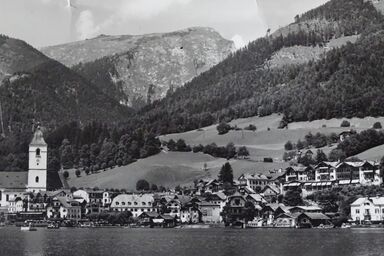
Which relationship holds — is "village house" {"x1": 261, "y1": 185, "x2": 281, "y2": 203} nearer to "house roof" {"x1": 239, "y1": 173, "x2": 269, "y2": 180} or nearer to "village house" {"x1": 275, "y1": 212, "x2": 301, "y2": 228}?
"house roof" {"x1": 239, "y1": 173, "x2": 269, "y2": 180}

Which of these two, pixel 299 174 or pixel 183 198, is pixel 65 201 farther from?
pixel 299 174

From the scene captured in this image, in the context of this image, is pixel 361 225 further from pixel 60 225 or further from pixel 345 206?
pixel 60 225

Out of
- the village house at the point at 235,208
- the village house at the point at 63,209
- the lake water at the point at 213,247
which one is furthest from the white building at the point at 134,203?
the lake water at the point at 213,247

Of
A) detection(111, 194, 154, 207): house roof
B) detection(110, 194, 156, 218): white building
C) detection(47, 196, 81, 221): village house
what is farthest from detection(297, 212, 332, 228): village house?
detection(47, 196, 81, 221): village house

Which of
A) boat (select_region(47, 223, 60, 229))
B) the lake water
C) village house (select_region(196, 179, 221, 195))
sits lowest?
the lake water

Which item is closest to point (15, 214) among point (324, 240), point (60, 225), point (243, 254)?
point (60, 225)
